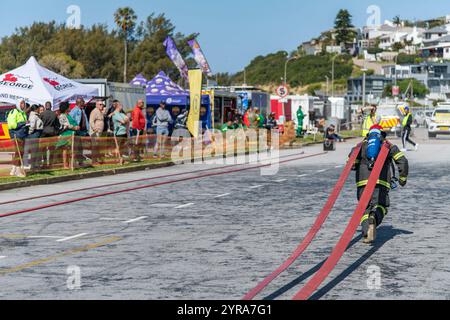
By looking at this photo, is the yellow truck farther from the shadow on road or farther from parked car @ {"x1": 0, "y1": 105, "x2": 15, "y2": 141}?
the shadow on road

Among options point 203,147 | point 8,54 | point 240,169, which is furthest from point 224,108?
point 8,54

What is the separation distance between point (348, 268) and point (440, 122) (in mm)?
41965

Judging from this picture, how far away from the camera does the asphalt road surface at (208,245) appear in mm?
8961

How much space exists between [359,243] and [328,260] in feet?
6.34

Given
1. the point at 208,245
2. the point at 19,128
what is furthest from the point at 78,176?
the point at 208,245

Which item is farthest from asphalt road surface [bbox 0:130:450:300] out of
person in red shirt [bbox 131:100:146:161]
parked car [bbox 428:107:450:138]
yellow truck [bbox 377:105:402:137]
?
yellow truck [bbox 377:105:402:137]

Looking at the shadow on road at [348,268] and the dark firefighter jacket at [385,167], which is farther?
the dark firefighter jacket at [385,167]

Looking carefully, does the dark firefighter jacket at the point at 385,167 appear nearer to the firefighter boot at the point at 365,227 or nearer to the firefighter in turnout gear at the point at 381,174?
the firefighter in turnout gear at the point at 381,174

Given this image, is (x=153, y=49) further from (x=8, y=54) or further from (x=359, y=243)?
(x=359, y=243)

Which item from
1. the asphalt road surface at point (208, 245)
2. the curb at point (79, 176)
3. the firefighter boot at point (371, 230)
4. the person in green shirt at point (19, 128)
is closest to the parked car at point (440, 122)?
the curb at point (79, 176)

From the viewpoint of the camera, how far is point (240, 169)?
27.5 m

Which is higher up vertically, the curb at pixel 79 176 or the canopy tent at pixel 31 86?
the canopy tent at pixel 31 86

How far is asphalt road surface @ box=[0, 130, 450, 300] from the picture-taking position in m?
8.96

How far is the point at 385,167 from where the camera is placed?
40.5 feet
